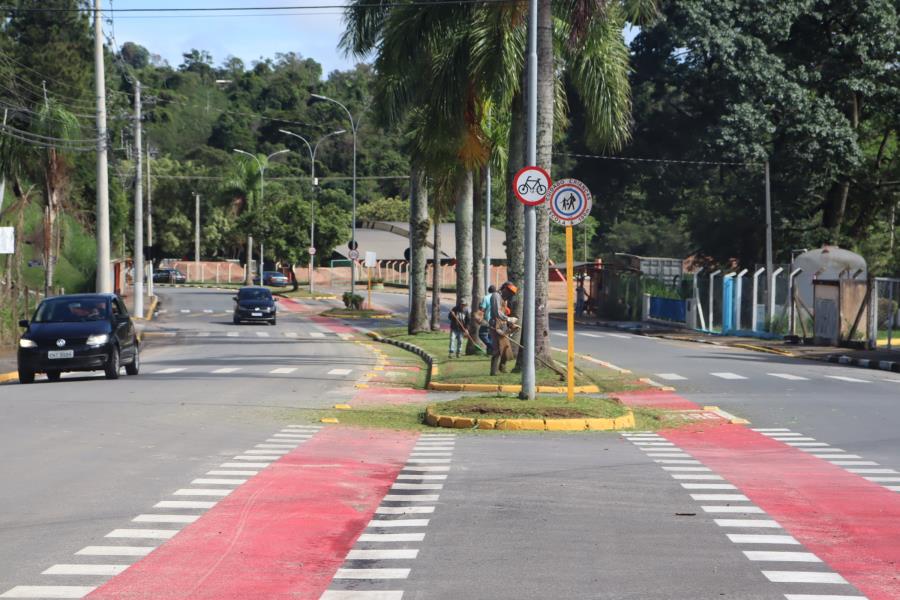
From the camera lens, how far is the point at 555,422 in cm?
1642

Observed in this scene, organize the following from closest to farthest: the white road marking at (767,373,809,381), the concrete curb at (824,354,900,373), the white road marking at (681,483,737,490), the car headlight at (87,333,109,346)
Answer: the white road marking at (681,483,737,490) → the car headlight at (87,333,109,346) → the white road marking at (767,373,809,381) → the concrete curb at (824,354,900,373)

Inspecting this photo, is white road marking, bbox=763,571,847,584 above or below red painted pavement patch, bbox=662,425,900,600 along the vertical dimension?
above

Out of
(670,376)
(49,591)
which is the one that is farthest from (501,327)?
(49,591)

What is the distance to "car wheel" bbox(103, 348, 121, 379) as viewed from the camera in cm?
2395

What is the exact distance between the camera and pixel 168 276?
104m

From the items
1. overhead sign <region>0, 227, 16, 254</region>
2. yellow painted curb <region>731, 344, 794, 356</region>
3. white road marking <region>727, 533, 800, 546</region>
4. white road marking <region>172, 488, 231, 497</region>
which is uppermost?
overhead sign <region>0, 227, 16, 254</region>

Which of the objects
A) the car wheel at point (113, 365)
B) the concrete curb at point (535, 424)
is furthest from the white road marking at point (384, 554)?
the car wheel at point (113, 365)

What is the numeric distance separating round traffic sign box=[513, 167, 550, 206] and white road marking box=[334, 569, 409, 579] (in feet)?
33.6

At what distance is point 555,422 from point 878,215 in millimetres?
44648

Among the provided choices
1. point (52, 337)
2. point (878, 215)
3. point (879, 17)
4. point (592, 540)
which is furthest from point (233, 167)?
point (592, 540)

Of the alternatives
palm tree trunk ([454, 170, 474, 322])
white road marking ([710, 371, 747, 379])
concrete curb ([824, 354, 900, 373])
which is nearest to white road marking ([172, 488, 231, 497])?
white road marking ([710, 371, 747, 379])

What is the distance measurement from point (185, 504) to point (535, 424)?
712cm

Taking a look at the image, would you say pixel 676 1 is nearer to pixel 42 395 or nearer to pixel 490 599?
pixel 42 395

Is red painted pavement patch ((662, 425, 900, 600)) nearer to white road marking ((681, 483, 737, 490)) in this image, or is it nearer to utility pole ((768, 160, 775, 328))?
white road marking ((681, 483, 737, 490))
